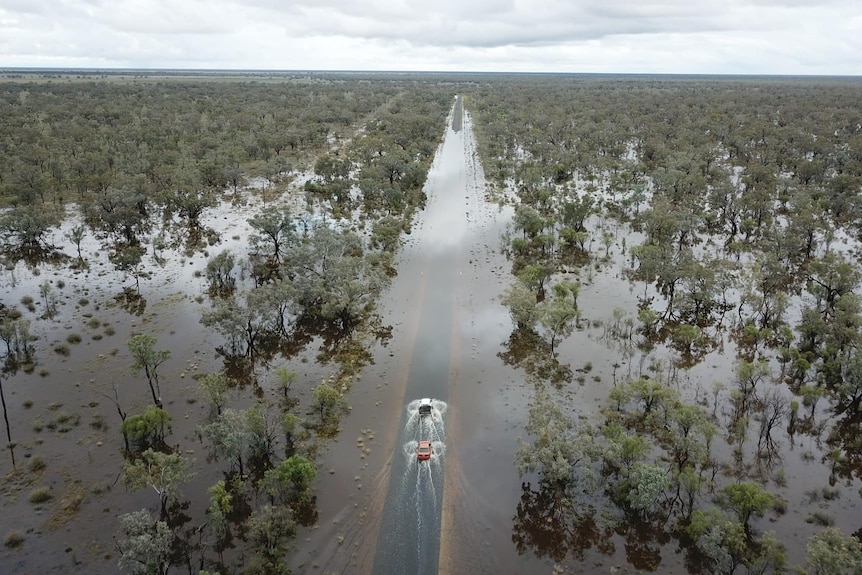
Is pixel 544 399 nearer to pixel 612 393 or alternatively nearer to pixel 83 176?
pixel 612 393

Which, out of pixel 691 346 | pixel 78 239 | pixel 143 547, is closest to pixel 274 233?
pixel 78 239

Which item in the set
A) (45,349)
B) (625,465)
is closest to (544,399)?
(625,465)

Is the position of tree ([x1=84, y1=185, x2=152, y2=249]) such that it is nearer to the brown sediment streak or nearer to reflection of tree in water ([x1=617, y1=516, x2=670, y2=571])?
the brown sediment streak

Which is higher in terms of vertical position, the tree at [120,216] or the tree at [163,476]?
the tree at [120,216]

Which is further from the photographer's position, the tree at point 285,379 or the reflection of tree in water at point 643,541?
the tree at point 285,379

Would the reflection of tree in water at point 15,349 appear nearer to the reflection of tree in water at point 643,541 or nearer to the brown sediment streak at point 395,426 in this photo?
the brown sediment streak at point 395,426

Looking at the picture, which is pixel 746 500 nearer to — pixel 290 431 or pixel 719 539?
pixel 719 539

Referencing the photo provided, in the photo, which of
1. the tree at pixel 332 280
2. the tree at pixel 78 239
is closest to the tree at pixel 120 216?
the tree at pixel 78 239
